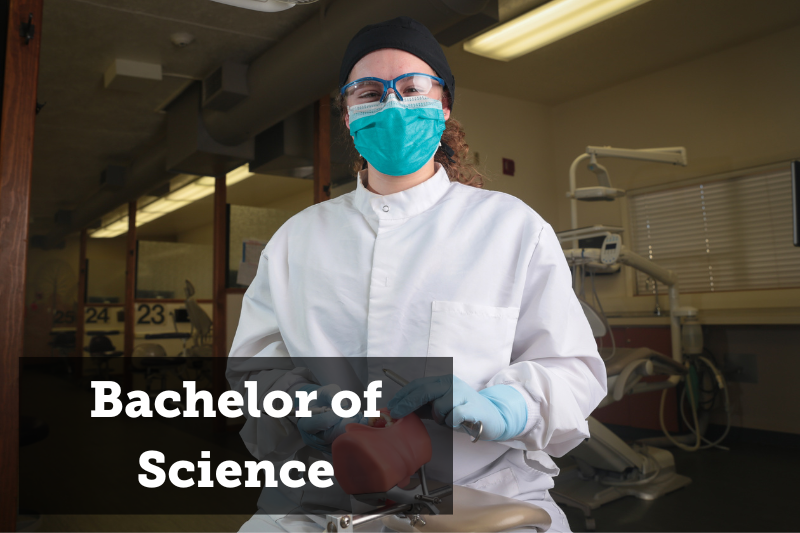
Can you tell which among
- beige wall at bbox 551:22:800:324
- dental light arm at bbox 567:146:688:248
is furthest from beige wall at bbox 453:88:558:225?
dental light arm at bbox 567:146:688:248

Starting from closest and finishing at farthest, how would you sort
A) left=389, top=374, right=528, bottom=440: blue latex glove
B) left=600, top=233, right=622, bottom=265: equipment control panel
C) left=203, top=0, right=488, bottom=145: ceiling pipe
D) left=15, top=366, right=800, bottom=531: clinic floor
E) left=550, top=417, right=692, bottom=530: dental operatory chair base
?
left=389, top=374, right=528, bottom=440: blue latex glove, left=203, top=0, right=488, bottom=145: ceiling pipe, left=15, top=366, right=800, bottom=531: clinic floor, left=550, top=417, right=692, bottom=530: dental operatory chair base, left=600, top=233, right=622, bottom=265: equipment control panel

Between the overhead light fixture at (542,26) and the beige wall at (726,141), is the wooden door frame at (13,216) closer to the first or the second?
the overhead light fixture at (542,26)

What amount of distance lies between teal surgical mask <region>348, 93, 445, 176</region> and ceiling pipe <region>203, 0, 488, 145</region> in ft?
4.42

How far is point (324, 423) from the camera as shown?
2.80ft

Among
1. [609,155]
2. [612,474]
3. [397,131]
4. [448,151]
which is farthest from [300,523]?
[609,155]

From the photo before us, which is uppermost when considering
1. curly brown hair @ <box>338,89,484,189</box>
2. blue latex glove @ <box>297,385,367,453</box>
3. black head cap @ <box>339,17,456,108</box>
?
black head cap @ <box>339,17,456,108</box>

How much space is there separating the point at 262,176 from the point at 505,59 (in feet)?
8.00

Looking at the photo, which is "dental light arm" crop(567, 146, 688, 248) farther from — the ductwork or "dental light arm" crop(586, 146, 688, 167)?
the ductwork

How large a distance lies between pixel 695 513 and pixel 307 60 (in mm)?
2971

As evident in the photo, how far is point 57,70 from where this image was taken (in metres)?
3.88

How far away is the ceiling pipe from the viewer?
2354 millimetres

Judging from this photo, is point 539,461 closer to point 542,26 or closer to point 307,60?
point 307,60

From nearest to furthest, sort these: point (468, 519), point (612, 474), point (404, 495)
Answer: point (468, 519) < point (404, 495) < point (612, 474)

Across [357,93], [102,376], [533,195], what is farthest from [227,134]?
[102,376]
